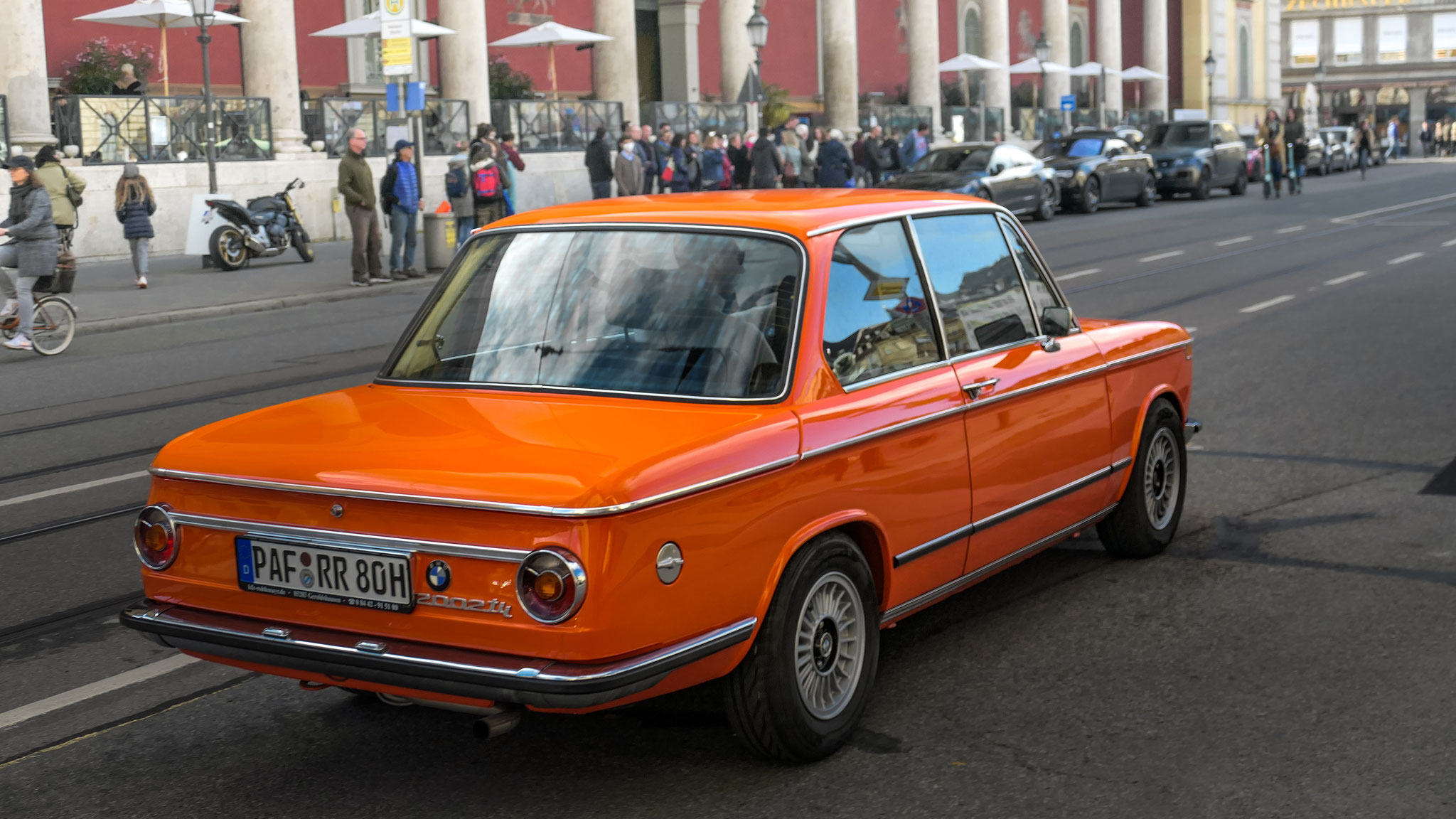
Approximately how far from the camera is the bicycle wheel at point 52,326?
1462 cm

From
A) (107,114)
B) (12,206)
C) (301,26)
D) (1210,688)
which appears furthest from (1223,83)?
(1210,688)

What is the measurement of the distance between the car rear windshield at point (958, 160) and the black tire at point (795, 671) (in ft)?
87.4

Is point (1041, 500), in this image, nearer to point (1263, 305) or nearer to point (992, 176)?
point (1263, 305)

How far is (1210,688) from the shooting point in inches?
196

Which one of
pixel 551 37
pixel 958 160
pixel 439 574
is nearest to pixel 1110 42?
pixel 958 160

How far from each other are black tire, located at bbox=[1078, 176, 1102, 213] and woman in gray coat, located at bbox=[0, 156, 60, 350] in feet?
78.9

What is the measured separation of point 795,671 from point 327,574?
4.02 feet

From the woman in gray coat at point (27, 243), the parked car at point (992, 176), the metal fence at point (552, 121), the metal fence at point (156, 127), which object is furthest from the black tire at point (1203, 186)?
the woman in gray coat at point (27, 243)

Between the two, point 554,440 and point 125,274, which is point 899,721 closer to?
point 554,440

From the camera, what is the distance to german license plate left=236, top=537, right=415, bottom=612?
399 cm

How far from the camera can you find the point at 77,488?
848 cm

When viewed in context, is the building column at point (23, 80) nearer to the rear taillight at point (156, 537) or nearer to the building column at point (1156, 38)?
the rear taillight at point (156, 537)

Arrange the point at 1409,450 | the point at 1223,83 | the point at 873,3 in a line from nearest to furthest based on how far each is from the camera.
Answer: the point at 1409,450 < the point at 873,3 < the point at 1223,83

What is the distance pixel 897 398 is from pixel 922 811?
1264mm
